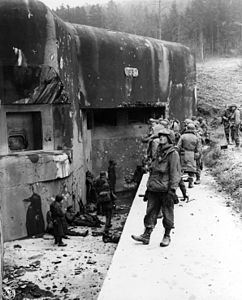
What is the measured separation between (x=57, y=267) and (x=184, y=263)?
285 cm

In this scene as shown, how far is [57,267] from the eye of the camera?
22.7 feet

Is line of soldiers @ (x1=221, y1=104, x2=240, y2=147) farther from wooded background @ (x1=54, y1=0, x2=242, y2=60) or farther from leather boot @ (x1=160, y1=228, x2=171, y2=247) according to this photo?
wooded background @ (x1=54, y1=0, x2=242, y2=60)

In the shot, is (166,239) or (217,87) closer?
(166,239)

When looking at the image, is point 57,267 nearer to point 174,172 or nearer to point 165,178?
point 165,178

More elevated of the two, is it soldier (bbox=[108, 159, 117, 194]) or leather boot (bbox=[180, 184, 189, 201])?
leather boot (bbox=[180, 184, 189, 201])

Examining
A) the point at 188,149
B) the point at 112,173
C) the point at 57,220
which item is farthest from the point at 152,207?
the point at 112,173

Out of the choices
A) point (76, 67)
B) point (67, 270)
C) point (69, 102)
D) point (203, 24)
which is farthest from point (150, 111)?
point (203, 24)

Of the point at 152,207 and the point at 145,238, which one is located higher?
the point at 152,207

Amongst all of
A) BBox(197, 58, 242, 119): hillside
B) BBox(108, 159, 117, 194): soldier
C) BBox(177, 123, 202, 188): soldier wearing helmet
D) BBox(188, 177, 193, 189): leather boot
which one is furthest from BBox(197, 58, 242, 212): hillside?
BBox(108, 159, 117, 194): soldier

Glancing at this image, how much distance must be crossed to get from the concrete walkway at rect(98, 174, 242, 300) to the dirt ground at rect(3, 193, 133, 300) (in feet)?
3.46

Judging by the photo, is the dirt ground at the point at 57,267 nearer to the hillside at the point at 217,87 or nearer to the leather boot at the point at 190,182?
the leather boot at the point at 190,182

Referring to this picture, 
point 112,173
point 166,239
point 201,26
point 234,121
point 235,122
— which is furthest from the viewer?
point 201,26

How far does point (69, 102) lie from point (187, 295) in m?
6.45

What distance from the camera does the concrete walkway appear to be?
4188 mm
